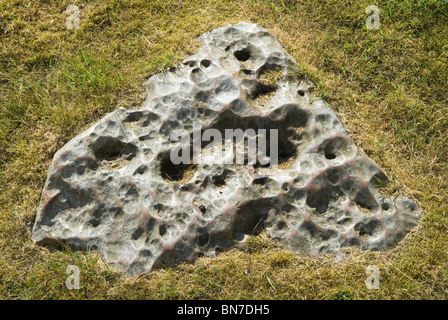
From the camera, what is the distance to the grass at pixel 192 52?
3436mm

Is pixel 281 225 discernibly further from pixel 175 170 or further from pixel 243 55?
pixel 243 55

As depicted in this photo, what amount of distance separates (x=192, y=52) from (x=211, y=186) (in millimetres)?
1368

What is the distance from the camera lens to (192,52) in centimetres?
415

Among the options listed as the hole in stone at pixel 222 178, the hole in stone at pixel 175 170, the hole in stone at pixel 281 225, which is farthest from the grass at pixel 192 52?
the hole in stone at pixel 175 170

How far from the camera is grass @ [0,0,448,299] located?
135 inches

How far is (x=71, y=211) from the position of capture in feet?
11.8

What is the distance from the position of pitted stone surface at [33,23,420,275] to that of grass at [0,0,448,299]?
0.14m

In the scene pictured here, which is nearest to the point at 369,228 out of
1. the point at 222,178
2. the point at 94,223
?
the point at 222,178

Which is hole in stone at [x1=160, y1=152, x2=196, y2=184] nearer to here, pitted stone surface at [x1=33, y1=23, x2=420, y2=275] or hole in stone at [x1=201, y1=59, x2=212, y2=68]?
pitted stone surface at [x1=33, y1=23, x2=420, y2=275]

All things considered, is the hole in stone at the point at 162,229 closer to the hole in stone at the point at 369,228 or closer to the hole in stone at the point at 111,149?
the hole in stone at the point at 111,149

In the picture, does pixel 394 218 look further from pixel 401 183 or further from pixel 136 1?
pixel 136 1

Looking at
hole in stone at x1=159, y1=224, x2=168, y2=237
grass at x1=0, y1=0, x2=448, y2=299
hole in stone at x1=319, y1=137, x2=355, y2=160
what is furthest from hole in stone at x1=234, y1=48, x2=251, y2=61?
hole in stone at x1=159, y1=224, x2=168, y2=237

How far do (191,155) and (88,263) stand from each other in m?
1.17

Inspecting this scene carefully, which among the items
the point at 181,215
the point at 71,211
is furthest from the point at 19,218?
the point at 181,215
